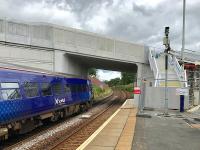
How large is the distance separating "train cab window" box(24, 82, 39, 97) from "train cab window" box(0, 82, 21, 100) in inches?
36.0

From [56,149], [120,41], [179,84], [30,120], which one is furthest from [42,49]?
[56,149]

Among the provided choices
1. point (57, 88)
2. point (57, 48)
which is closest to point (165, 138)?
point (57, 88)

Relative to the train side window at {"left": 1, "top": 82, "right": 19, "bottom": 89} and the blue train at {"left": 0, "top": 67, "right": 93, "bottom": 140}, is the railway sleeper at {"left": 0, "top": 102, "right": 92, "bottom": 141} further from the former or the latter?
the train side window at {"left": 1, "top": 82, "right": 19, "bottom": 89}

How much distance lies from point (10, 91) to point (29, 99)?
6.93 feet

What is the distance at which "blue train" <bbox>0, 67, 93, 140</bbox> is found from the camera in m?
14.3

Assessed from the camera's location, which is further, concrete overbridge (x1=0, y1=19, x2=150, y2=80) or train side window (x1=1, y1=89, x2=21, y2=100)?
concrete overbridge (x1=0, y1=19, x2=150, y2=80)

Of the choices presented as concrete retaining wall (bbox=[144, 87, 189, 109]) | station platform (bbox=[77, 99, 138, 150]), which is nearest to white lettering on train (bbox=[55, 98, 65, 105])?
station platform (bbox=[77, 99, 138, 150])

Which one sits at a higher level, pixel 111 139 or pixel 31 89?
pixel 31 89

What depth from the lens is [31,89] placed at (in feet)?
56.3

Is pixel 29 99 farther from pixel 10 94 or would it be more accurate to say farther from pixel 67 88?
pixel 67 88

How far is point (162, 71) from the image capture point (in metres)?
38.1

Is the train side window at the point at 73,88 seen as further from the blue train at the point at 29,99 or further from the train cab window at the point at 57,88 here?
the train cab window at the point at 57,88

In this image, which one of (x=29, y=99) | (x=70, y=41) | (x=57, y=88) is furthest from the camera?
(x=70, y=41)

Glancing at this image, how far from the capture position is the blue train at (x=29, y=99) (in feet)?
46.9
